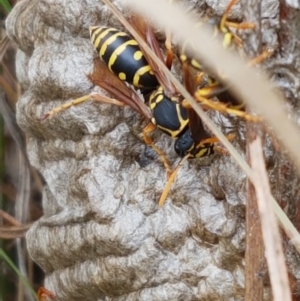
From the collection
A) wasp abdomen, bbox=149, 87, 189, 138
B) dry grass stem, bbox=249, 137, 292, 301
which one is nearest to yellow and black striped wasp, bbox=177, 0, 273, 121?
dry grass stem, bbox=249, 137, 292, 301

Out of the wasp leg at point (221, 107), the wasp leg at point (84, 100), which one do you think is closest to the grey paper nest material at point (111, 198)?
the wasp leg at point (84, 100)


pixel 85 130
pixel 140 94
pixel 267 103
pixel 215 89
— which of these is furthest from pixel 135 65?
pixel 267 103

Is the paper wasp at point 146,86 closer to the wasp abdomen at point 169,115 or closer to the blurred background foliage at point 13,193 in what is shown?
the wasp abdomen at point 169,115

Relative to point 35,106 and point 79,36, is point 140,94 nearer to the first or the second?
point 79,36

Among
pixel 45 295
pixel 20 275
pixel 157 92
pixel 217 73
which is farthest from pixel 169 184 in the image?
pixel 20 275

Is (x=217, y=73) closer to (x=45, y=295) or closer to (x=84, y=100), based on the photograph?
(x=84, y=100)

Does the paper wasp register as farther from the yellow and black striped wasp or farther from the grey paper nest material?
the yellow and black striped wasp
